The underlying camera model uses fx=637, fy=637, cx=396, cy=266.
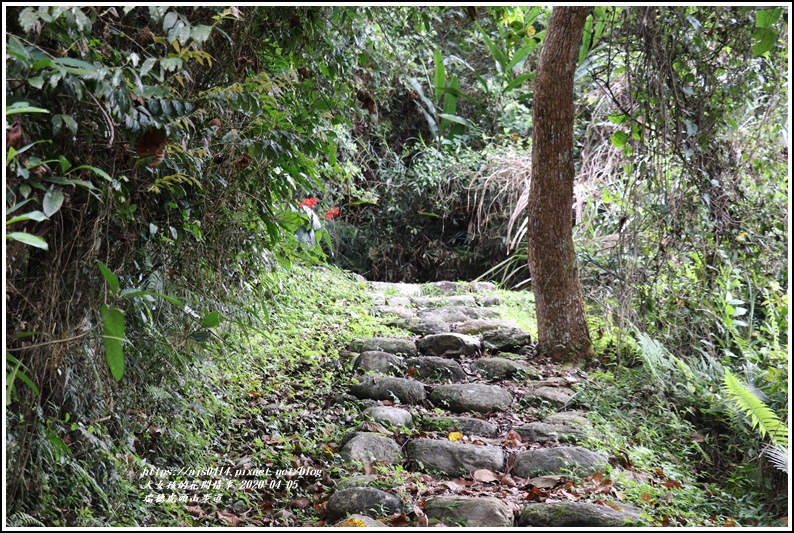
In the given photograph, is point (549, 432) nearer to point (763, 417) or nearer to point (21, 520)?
point (763, 417)

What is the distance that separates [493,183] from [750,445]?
4.80m

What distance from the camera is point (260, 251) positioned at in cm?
295

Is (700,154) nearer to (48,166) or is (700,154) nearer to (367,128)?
(48,166)

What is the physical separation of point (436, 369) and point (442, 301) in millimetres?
1972

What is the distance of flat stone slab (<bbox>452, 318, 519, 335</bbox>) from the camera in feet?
15.8

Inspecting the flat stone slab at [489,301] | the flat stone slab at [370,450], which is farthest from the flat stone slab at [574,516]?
the flat stone slab at [489,301]

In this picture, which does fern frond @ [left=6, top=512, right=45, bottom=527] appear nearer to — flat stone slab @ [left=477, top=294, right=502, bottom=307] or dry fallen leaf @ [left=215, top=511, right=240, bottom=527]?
dry fallen leaf @ [left=215, top=511, right=240, bottom=527]

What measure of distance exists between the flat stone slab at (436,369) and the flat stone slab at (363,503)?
1.58 metres

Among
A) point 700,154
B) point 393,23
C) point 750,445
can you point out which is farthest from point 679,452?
point 393,23

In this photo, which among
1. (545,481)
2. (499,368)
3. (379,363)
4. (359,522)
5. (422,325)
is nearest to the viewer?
(359,522)

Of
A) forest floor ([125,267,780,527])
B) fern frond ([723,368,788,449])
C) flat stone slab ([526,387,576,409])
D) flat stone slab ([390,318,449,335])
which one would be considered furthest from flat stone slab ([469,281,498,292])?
fern frond ([723,368,788,449])

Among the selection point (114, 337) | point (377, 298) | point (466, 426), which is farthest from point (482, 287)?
point (114, 337)

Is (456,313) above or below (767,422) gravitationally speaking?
below

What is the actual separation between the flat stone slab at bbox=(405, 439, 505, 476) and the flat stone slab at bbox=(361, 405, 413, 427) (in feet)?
0.77
